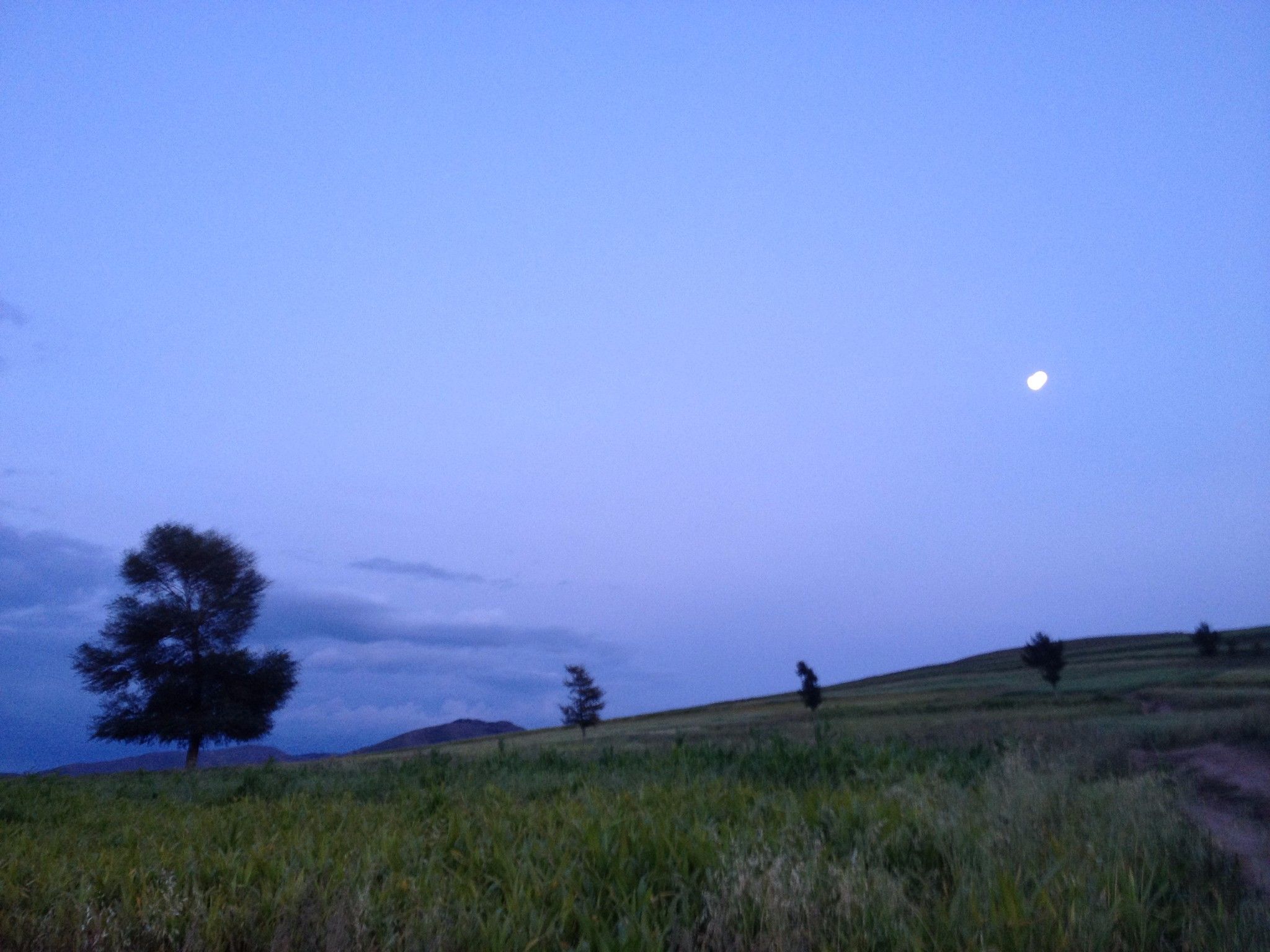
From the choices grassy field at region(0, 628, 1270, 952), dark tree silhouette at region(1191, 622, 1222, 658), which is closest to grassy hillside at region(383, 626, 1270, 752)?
dark tree silhouette at region(1191, 622, 1222, 658)

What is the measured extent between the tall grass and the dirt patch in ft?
1.18

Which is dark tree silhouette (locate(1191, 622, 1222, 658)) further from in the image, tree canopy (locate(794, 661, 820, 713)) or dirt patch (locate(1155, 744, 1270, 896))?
dirt patch (locate(1155, 744, 1270, 896))

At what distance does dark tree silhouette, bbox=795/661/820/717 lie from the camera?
41.1 meters

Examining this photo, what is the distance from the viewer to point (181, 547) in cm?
3431

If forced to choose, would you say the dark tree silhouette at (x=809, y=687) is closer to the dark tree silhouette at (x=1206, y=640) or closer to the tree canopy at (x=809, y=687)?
the tree canopy at (x=809, y=687)

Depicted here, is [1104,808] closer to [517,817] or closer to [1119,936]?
[1119,936]

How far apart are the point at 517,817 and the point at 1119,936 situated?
4.54 m

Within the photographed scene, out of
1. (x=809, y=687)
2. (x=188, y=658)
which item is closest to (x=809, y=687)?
(x=809, y=687)

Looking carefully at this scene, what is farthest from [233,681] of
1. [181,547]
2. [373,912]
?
[373,912]

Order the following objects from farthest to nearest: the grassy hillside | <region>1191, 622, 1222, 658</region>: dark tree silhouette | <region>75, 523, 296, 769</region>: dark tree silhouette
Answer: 1. <region>1191, 622, 1222, 658</region>: dark tree silhouette
2. <region>75, 523, 296, 769</region>: dark tree silhouette
3. the grassy hillside

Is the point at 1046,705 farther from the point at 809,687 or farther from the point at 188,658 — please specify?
the point at 188,658

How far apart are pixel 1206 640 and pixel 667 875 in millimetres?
48396

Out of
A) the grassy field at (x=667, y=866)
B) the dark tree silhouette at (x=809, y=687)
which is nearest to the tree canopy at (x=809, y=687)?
the dark tree silhouette at (x=809, y=687)

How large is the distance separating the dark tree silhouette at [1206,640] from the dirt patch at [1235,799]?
122ft
